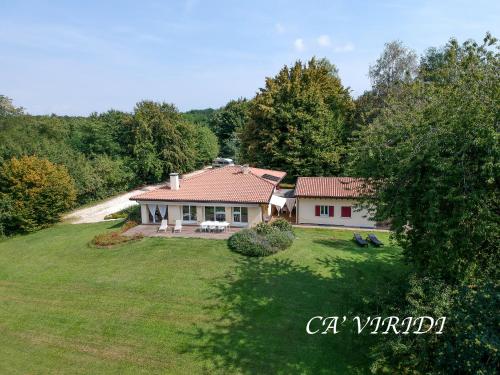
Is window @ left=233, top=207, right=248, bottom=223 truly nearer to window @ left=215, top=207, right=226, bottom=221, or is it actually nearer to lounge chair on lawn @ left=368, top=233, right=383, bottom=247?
window @ left=215, top=207, right=226, bottom=221

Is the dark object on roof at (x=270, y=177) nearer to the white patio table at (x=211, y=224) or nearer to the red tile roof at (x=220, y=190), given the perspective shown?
the red tile roof at (x=220, y=190)

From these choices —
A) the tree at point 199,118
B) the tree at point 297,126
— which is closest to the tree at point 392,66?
the tree at point 297,126

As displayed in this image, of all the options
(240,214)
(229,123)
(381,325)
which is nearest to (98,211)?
(240,214)

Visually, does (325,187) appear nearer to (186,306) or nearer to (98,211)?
(186,306)

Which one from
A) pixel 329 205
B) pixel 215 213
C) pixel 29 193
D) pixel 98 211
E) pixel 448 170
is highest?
pixel 448 170

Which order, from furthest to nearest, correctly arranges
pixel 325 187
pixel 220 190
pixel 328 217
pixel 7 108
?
pixel 7 108 < pixel 325 187 < pixel 328 217 < pixel 220 190

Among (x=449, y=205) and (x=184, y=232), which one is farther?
(x=184, y=232)

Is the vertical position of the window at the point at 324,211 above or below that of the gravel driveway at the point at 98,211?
above

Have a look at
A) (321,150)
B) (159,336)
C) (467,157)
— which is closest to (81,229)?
(159,336)

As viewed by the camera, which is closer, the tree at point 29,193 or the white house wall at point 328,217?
the white house wall at point 328,217
